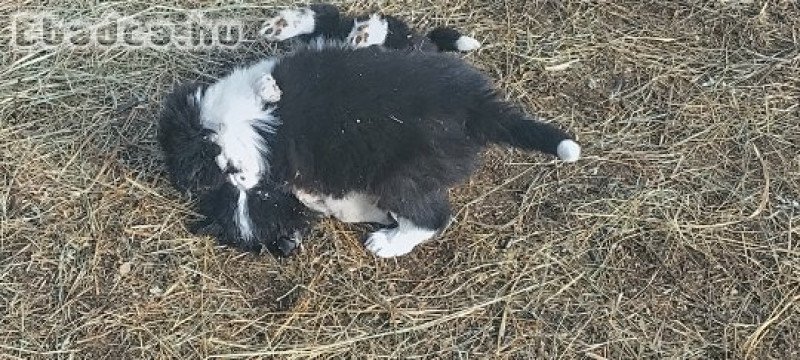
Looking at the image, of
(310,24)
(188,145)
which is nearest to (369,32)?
(310,24)

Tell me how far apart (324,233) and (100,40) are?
149 cm

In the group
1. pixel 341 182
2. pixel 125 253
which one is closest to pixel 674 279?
pixel 341 182

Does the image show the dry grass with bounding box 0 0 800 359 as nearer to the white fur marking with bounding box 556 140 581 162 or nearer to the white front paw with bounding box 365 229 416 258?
the white front paw with bounding box 365 229 416 258

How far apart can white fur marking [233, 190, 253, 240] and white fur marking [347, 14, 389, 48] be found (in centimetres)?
80

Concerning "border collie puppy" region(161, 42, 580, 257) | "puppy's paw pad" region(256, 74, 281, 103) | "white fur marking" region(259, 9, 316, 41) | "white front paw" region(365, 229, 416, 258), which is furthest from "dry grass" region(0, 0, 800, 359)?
"puppy's paw pad" region(256, 74, 281, 103)

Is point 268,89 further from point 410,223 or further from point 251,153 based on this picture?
point 410,223

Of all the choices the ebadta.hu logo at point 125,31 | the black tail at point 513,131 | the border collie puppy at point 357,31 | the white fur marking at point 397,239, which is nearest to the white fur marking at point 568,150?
the black tail at point 513,131

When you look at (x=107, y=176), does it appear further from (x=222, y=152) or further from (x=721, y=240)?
(x=721, y=240)

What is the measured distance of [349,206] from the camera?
123 inches

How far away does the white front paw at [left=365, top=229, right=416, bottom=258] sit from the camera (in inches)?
123

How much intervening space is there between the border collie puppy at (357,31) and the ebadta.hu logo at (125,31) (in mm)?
284

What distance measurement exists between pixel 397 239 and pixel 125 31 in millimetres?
1713

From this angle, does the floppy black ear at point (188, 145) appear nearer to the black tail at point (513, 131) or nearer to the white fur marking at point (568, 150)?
the black tail at point (513, 131)

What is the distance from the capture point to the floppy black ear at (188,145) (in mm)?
2742
